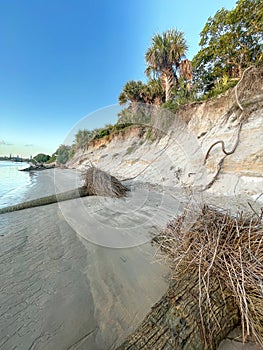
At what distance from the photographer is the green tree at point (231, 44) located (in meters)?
8.86

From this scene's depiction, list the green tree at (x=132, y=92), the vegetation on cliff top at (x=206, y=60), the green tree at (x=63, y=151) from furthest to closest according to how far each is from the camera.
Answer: the green tree at (x=132, y=92) → the vegetation on cliff top at (x=206, y=60) → the green tree at (x=63, y=151)

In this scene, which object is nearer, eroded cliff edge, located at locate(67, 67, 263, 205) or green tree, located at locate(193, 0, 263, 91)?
eroded cliff edge, located at locate(67, 67, 263, 205)

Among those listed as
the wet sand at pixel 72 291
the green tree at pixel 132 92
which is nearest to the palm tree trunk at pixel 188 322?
the wet sand at pixel 72 291

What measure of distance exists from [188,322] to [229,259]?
521 mm

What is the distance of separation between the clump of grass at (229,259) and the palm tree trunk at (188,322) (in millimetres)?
33

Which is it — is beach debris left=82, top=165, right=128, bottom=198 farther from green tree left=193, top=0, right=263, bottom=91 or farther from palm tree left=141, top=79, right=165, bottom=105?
palm tree left=141, top=79, right=165, bottom=105

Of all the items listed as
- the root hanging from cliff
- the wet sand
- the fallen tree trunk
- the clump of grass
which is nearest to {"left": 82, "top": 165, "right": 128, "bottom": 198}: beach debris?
the fallen tree trunk

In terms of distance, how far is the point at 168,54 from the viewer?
12016 mm

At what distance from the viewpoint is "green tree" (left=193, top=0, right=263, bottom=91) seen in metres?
8.86

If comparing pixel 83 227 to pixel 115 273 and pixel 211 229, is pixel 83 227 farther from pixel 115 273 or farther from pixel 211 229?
pixel 211 229

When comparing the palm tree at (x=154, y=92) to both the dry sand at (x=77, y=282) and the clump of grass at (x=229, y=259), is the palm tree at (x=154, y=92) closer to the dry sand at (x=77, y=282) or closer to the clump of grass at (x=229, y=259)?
the dry sand at (x=77, y=282)

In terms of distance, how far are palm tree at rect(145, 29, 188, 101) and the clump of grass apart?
12.6 m

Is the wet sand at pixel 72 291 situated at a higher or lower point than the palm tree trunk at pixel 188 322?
lower

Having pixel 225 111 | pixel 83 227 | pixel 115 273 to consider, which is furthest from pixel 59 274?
pixel 225 111
